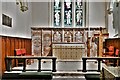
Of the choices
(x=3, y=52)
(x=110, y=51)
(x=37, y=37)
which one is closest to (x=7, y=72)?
(x=3, y=52)

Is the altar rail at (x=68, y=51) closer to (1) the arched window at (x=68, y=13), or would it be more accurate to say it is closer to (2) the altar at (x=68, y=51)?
(2) the altar at (x=68, y=51)

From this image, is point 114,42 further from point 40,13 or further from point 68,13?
point 40,13

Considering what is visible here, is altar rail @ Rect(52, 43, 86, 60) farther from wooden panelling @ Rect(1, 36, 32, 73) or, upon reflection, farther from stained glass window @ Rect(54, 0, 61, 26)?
stained glass window @ Rect(54, 0, 61, 26)

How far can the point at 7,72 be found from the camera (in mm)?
9664

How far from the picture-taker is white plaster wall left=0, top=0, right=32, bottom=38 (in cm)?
1055

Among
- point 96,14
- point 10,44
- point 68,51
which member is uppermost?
point 96,14

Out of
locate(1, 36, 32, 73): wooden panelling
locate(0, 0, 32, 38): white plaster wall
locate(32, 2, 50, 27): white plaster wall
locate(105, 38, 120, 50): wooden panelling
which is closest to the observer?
locate(1, 36, 32, 73): wooden panelling

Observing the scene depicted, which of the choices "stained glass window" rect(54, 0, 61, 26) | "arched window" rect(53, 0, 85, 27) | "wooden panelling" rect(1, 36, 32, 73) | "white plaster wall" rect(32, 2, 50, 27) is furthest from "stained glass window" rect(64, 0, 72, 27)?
"wooden panelling" rect(1, 36, 32, 73)

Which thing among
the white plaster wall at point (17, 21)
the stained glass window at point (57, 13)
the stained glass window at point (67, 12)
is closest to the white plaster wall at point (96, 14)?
the stained glass window at point (67, 12)

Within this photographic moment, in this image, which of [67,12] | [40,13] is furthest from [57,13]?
[40,13]

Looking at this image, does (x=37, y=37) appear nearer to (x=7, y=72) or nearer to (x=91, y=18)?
(x=91, y=18)

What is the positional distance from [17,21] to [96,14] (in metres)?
5.94

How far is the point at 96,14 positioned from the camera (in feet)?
55.6

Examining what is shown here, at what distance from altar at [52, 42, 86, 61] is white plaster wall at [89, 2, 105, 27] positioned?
7.98ft
